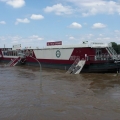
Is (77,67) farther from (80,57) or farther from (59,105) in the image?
(59,105)

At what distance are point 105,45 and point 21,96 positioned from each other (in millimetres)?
23280

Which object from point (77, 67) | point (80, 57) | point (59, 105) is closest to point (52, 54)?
point (80, 57)

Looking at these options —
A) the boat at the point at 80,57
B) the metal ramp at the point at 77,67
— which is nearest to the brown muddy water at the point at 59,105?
the boat at the point at 80,57

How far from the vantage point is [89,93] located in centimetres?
1972

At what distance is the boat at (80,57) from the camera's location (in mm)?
35000

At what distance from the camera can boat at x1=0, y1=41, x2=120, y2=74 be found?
115 ft

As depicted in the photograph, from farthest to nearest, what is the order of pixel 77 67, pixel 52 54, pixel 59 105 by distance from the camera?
pixel 52 54 < pixel 77 67 < pixel 59 105

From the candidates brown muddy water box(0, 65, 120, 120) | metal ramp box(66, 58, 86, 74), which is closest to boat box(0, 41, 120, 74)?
metal ramp box(66, 58, 86, 74)

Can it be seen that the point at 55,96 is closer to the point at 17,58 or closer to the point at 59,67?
the point at 59,67

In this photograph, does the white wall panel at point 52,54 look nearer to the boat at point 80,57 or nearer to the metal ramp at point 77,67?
the boat at point 80,57

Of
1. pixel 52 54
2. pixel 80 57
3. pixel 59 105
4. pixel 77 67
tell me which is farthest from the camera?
pixel 52 54

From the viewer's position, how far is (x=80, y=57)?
127 feet

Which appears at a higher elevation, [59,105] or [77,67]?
[77,67]

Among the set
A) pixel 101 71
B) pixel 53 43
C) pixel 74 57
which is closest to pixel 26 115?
pixel 101 71
